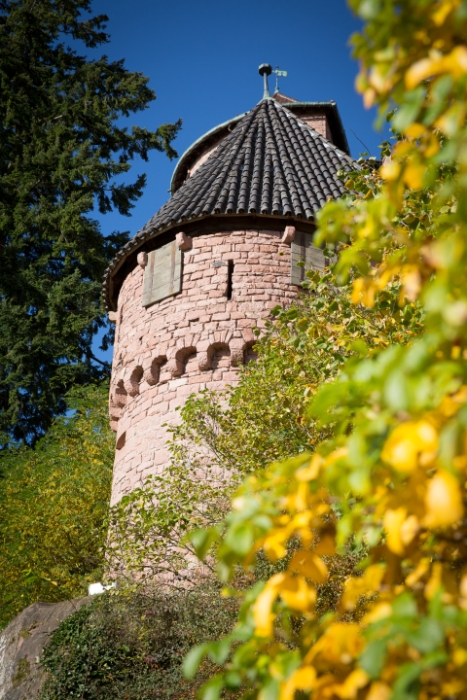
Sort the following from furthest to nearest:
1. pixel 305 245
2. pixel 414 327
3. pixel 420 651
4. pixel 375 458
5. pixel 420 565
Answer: pixel 305 245 → pixel 414 327 → pixel 420 565 → pixel 375 458 → pixel 420 651

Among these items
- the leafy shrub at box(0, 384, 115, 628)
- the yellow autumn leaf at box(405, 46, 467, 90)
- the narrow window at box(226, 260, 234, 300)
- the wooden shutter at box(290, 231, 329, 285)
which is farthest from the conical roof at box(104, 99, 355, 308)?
the yellow autumn leaf at box(405, 46, 467, 90)

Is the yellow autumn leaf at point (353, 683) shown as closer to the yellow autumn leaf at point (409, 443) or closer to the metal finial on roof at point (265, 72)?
the yellow autumn leaf at point (409, 443)

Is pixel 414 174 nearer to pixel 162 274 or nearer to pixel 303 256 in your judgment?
pixel 303 256

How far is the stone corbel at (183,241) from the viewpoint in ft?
39.2

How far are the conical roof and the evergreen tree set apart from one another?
7.64 meters

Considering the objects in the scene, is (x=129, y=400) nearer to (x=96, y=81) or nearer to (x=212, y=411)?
(x=212, y=411)

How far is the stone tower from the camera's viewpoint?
36.1 feet

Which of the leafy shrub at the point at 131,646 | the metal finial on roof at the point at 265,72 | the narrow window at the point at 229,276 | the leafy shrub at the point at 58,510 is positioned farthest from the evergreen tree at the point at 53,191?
the leafy shrub at the point at 131,646

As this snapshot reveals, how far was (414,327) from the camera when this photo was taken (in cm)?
518

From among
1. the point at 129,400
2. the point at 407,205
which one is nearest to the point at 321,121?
the point at 129,400

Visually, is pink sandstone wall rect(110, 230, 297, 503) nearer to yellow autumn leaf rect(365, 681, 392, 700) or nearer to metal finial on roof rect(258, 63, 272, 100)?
metal finial on roof rect(258, 63, 272, 100)

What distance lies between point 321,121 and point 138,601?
48.7 feet

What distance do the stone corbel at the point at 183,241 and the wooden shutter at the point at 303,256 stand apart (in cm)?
169

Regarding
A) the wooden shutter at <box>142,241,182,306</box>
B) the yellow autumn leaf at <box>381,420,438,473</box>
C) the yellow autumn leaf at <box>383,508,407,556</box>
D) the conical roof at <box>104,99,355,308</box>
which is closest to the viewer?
the yellow autumn leaf at <box>381,420,438,473</box>
